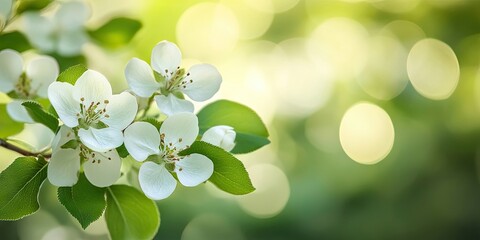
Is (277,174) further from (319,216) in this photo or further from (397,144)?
(397,144)

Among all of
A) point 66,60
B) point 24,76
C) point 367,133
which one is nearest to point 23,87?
point 24,76

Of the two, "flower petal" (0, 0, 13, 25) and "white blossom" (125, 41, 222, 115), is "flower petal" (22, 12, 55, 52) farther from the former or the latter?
"white blossom" (125, 41, 222, 115)

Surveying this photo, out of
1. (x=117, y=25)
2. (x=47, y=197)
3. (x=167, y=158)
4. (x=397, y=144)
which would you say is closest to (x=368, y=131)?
(x=397, y=144)

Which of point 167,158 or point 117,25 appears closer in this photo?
point 167,158

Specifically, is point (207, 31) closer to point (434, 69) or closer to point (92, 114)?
point (434, 69)

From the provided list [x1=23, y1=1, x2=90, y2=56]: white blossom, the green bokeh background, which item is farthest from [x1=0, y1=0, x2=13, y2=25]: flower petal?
the green bokeh background

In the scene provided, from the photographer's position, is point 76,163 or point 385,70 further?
point 385,70

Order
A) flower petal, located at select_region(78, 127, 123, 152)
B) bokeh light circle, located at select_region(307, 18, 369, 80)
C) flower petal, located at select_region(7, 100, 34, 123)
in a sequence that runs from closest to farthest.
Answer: flower petal, located at select_region(78, 127, 123, 152)
flower petal, located at select_region(7, 100, 34, 123)
bokeh light circle, located at select_region(307, 18, 369, 80)
